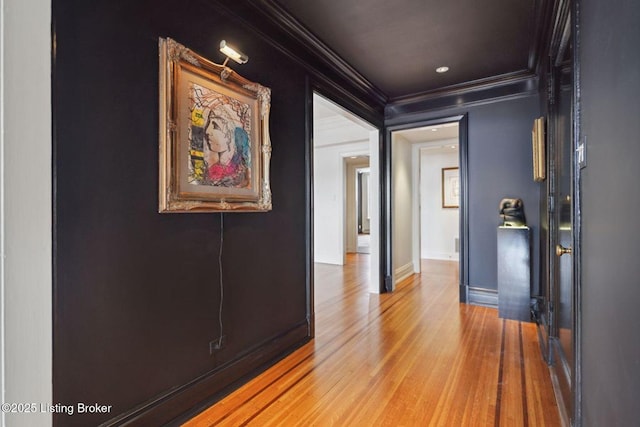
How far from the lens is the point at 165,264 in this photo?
1.78 meters

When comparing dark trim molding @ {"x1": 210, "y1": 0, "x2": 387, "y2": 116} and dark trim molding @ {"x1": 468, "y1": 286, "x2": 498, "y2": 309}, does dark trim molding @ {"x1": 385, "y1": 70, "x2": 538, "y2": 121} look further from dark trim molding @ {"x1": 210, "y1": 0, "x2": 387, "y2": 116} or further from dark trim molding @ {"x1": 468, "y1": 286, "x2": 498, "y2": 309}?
dark trim molding @ {"x1": 468, "y1": 286, "x2": 498, "y2": 309}

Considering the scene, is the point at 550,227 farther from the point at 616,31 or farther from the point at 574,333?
the point at 616,31

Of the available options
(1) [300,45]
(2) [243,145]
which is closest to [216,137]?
(2) [243,145]

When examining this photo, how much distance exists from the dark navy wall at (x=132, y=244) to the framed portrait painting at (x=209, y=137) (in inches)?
2.8

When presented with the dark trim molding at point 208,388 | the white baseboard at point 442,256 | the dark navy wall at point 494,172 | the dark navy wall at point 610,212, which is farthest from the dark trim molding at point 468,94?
the white baseboard at point 442,256

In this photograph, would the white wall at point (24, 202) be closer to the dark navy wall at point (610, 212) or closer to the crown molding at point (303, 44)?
the dark navy wall at point (610, 212)

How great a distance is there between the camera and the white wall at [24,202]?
2.21 ft

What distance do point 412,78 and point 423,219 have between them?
4619 millimetres

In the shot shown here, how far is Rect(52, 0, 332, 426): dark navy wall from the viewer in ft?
4.56

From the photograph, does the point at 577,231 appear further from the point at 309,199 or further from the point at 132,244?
the point at 132,244

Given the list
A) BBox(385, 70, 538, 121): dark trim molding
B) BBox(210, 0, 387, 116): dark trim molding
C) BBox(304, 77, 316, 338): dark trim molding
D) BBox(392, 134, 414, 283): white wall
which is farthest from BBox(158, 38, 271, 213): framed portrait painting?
BBox(392, 134, 414, 283): white wall

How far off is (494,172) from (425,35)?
1.89 metres

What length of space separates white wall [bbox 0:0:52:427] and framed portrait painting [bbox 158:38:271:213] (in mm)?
1019

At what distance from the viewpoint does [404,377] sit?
2.27 meters
